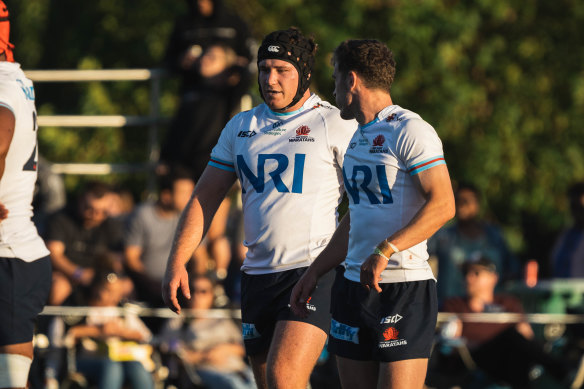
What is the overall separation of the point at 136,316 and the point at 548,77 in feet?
32.8

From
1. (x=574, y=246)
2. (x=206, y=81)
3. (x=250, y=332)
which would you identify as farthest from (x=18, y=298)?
(x=574, y=246)

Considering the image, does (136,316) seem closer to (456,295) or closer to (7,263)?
(456,295)

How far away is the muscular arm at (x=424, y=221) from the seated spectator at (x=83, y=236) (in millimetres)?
5113

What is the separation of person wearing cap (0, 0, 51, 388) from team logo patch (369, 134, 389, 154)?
178 centimetres

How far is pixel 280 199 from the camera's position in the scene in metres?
5.46

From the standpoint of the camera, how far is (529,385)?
840 centimetres

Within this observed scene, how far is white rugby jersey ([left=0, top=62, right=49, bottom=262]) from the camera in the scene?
5.25 meters

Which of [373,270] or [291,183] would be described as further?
[291,183]

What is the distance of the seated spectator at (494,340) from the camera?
8375mm

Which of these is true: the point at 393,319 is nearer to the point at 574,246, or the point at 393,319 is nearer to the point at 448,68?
the point at 574,246

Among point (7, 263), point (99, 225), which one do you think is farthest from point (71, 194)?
point (7, 263)

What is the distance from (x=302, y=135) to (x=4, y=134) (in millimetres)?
1520

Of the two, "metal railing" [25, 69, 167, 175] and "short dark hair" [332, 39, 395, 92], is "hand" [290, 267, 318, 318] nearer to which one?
"short dark hair" [332, 39, 395, 92]

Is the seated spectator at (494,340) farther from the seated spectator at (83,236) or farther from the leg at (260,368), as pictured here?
the leg at (260,368)
